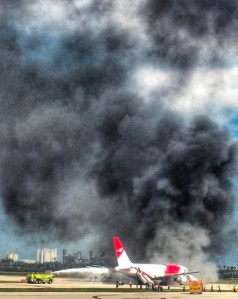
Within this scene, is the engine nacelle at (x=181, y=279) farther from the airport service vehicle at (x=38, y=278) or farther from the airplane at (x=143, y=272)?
the airport service vehicle at (x=38, y=278)

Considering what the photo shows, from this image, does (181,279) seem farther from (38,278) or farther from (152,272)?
(38,278)

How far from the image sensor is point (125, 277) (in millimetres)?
125312

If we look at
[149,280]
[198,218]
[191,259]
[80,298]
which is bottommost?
[80,298]

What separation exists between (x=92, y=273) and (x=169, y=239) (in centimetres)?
2926

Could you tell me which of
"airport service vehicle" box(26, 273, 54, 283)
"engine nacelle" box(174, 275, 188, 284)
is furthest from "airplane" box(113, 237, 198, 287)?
"airport service vehicle" box(26, 273, 54, 283)

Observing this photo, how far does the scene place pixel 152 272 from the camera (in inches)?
4611

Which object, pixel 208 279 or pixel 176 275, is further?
pixel 208 279

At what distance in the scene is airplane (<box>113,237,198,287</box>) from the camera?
11390 cm

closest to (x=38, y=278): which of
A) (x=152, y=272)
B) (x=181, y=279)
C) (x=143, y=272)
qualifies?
(x=143, y=272)

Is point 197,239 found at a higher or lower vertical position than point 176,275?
higher

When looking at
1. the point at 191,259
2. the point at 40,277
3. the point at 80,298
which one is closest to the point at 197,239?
the point at 191,259

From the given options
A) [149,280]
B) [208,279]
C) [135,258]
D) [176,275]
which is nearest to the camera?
[149,280]

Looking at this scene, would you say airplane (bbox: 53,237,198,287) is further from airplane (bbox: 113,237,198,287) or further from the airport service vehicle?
the airport service vehicle

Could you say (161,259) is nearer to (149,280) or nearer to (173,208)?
(173,208)
